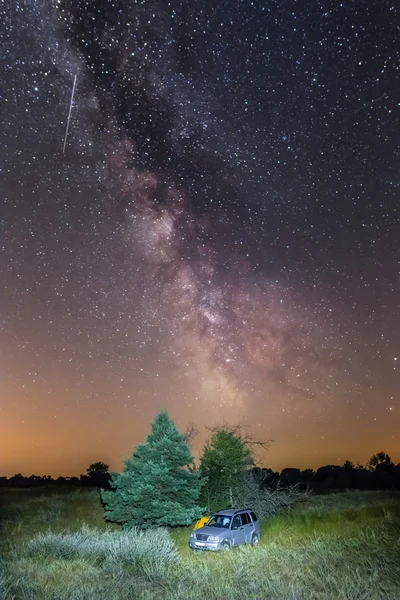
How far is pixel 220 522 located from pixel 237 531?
0.83 meters

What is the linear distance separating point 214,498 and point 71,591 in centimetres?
2057

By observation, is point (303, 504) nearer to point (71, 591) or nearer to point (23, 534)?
point (23, 534)

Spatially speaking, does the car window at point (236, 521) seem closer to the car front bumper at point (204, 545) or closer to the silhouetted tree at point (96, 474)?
the car front bumper at point (204, 545)

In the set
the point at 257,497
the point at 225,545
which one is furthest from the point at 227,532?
the point at 257,497

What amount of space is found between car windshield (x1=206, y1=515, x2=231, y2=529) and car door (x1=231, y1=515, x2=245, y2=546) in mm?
244

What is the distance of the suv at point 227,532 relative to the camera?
60.8ft

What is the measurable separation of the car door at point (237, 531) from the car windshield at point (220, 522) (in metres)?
0.24

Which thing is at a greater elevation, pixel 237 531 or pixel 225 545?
pixel 237 531

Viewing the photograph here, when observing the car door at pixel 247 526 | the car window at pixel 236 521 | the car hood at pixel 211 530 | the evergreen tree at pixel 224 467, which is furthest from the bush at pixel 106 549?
the evergreen tree at pixel 224 467

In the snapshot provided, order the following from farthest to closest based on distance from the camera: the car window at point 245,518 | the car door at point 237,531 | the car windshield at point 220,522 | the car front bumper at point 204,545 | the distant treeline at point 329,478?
the distant treeline at point 329,478 → the car window at point 245,518 → the car windshield at point 220,522 → the car door at point 237,531 → the car front bumper at point 204,545

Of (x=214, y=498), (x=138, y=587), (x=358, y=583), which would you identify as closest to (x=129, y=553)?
(x=138, y=587)

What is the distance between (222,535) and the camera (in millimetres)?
18672

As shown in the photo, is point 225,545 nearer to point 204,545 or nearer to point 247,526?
point 204,545

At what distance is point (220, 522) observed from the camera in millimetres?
20078
